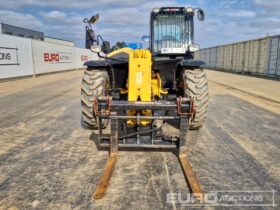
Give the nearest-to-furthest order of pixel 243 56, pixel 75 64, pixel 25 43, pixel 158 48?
pixel 158 48
pixel 25 43
pixel 243 56
pixel 75 64

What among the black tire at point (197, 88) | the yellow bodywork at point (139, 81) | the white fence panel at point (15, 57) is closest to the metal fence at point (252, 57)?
the black tire at point (197, 88)

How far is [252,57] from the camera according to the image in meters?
23.3

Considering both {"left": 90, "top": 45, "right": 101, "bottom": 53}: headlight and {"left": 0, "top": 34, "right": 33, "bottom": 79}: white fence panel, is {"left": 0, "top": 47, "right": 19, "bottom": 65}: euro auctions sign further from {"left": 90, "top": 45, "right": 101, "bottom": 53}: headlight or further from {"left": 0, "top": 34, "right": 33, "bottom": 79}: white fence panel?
{"left": 90, "top": 45, "right": 101, "bottom": 53}: headlight

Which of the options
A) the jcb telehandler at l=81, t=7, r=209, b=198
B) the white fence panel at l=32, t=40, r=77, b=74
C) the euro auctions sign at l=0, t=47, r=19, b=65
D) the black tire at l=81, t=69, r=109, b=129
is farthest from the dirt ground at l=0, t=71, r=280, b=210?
the white fence panel at l=32, t=40, r=77, b=74

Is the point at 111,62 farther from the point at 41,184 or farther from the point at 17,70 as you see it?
the point at 17,70

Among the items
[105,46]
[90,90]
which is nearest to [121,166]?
[90,90]

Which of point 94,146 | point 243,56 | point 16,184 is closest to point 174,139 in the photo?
point 94,146

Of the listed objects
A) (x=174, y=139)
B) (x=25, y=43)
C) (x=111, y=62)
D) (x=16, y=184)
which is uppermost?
(x=25, y=43)

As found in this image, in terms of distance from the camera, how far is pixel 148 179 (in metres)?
3.61

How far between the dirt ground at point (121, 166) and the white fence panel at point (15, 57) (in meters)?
11.4

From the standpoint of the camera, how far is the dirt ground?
3.17 meters

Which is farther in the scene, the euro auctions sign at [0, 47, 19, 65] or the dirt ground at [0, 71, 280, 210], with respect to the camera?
the euro auctions sign at [0, 47, 19, 65]

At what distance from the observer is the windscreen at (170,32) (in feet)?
22.2

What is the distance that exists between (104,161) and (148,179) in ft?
2.97
